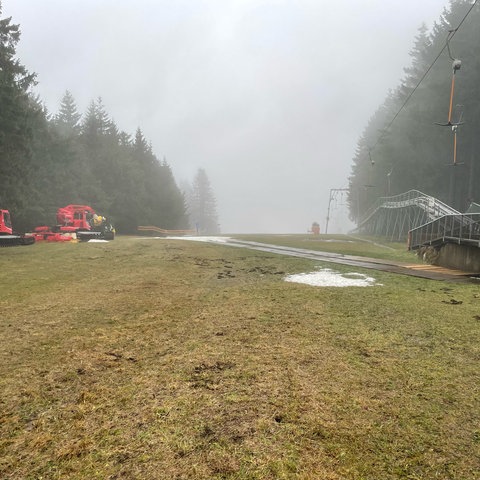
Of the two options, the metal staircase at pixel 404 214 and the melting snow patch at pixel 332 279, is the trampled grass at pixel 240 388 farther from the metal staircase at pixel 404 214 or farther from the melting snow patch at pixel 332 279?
the metal staircase at pixel 404 214

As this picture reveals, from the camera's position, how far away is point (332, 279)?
969 cm

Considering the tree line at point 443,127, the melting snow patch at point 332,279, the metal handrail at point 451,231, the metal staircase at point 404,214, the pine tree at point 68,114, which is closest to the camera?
the melting snow patch at point 332,279

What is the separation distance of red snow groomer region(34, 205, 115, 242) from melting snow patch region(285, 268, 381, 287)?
20.6 meters

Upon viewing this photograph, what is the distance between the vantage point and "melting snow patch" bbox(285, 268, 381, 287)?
8961 millimetres

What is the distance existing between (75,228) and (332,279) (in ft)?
74.2

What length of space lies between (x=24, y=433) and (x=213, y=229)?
348 feet

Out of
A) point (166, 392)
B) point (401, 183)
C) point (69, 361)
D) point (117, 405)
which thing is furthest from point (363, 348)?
point (401, 183)

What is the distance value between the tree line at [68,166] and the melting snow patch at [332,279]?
21653mm

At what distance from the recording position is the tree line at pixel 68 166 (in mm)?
23922

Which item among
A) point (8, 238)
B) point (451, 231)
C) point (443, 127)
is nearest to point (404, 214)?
point (443, 127)

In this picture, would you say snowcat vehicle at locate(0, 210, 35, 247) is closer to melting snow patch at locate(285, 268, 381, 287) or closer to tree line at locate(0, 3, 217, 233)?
tree line at locate(0, 3, 217, 233)

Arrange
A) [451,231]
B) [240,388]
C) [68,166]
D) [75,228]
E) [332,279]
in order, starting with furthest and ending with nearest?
[68,166], [75,228], [451,231], [332,279], [240,388]

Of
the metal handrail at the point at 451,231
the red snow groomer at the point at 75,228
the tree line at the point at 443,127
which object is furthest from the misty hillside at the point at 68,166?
the tree line at the point at 443,127

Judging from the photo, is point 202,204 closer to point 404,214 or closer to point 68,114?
point 68,114
